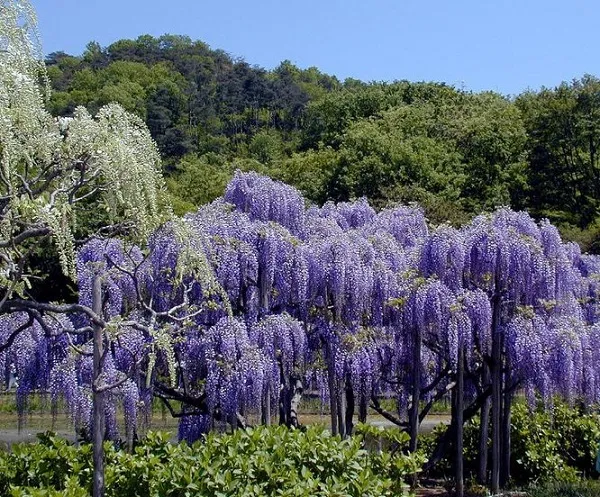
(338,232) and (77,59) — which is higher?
(77,59)

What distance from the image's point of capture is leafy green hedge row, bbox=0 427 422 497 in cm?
725

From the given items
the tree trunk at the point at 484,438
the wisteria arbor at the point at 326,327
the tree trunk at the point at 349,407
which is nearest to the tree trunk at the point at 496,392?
the wisteria arbor at the point at 326,327

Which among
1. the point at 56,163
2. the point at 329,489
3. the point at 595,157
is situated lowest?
the point at 329,489

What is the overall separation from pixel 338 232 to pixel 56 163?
7.84 m

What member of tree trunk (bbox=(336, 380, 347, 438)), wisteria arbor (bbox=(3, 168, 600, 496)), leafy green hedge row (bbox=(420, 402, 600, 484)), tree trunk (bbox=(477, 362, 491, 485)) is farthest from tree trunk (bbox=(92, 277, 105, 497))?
leafy green hedge row (bbox=(420, 402, 600, 484))

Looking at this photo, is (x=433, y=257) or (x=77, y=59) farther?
(x=77, y=59)

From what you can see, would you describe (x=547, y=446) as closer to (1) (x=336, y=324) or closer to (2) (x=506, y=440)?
(2) (x=506, y=440)

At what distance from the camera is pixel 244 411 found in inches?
502

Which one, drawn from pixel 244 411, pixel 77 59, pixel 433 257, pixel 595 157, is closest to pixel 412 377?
pixel 433 257

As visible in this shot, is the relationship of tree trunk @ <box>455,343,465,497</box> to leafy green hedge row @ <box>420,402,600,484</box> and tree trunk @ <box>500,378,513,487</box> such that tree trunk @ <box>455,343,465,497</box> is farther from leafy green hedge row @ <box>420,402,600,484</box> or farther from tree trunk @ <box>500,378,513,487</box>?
leafy green hedge row @ <box>420,402,600,484</box>

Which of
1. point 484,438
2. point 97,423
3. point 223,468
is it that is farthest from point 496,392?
point 97,423

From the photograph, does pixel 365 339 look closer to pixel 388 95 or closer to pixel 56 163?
pixel 56 163

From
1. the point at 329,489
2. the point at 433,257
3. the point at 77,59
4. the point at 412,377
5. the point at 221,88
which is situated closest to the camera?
the point at 329,489

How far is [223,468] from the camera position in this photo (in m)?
7.71
